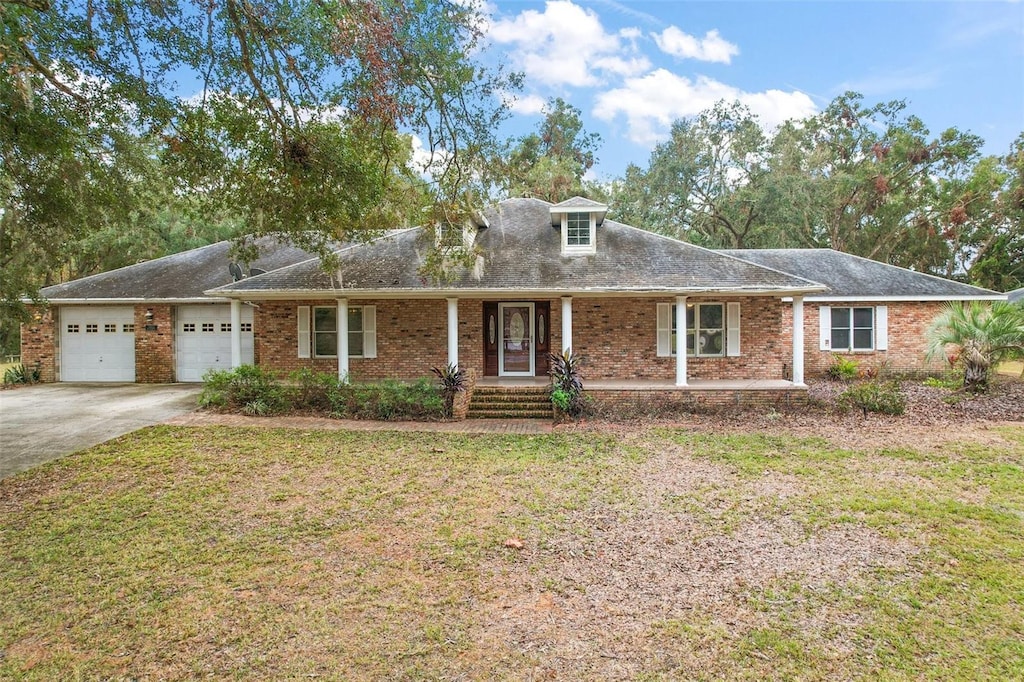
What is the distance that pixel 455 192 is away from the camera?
9195 millimetres

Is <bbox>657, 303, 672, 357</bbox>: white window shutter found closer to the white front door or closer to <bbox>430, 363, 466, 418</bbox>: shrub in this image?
the white front door

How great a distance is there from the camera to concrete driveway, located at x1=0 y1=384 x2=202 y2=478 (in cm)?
825

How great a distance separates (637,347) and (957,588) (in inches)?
369

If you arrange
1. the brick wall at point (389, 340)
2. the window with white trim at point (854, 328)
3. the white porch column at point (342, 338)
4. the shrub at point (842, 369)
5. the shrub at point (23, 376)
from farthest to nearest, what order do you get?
the window with white trim at point (854, 328), the shrub at point (23, 376), the shrub at point (842, 369), the brick wall at point (389, 340), the white porch column at point (342, 338)

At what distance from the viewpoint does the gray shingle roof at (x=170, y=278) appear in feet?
50.5

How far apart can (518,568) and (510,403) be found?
7089 mm

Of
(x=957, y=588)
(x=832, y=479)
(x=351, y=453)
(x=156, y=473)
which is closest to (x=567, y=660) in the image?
(x=957, y=588)

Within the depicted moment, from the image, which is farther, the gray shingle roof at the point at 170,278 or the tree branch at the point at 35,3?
the gray shingle roof at the point at 170,278

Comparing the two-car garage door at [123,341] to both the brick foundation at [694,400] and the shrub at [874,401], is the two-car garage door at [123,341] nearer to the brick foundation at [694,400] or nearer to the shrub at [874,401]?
the brick foundation at [694,400]

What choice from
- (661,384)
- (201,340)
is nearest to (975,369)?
(661,384)

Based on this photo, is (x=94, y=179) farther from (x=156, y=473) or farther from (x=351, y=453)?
(x=351, y=453)

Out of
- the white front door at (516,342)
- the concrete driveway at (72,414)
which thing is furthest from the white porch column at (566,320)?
the concrete driveway at (72,414)

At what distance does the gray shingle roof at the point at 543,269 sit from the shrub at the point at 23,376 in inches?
322

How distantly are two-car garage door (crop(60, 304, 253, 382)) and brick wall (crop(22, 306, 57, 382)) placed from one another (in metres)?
0.21
